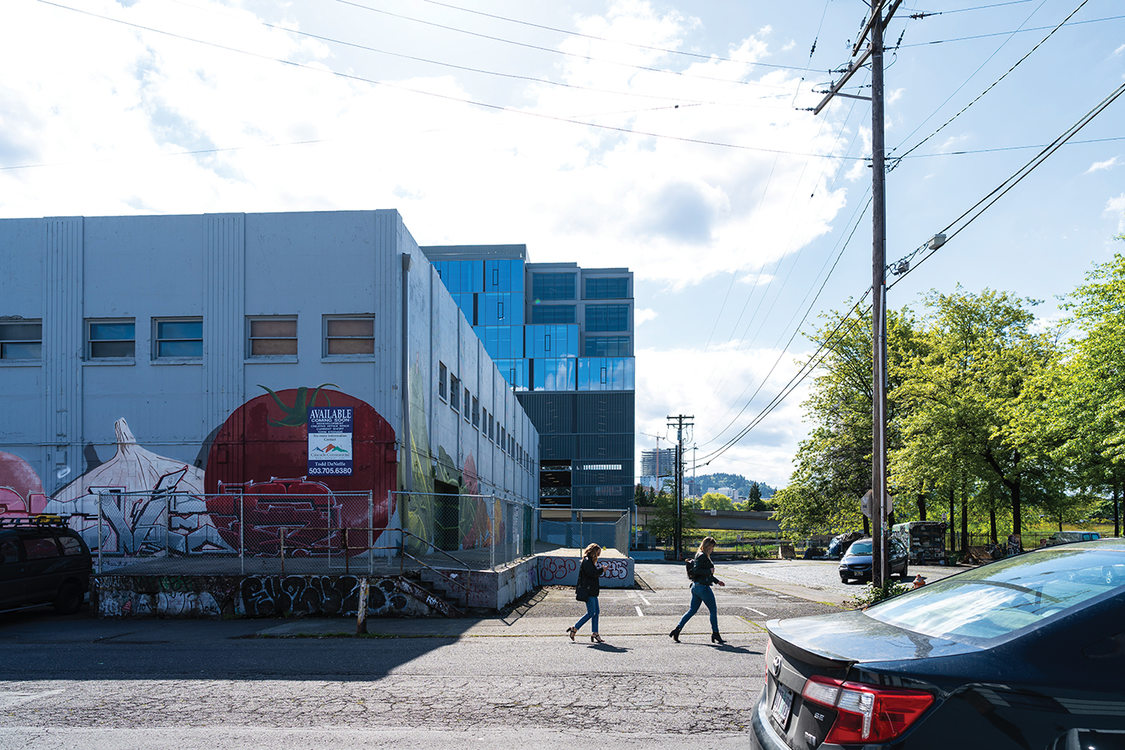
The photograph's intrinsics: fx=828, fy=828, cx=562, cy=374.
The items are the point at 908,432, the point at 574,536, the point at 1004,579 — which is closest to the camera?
the point at 1004,579

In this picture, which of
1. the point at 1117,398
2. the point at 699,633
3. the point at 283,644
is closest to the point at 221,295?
the point at 283,644

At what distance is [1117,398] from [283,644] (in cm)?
2199

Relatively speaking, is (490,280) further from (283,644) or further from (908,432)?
(283,644)

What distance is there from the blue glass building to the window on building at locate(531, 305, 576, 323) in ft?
0.36

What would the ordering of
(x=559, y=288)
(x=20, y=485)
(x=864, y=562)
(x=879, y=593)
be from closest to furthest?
Result: (x=879, y=593), (x=20, y=485), (x=864, y=562), (x=559, y=288)

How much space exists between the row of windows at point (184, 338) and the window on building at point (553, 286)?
72581mm

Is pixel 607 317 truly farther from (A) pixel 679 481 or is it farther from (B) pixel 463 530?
(B) pixel 463 530

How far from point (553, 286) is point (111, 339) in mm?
73382

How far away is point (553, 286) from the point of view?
92500mm

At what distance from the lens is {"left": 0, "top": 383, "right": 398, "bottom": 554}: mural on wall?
61.4ft

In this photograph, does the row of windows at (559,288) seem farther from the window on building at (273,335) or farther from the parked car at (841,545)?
the window on building at (273,335)

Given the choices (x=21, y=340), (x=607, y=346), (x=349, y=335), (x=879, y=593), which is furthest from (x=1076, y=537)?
(x=607, y=346)

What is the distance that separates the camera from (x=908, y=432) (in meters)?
37.2

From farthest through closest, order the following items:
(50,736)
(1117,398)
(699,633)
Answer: (1117,398), (699,633), (50,736)
